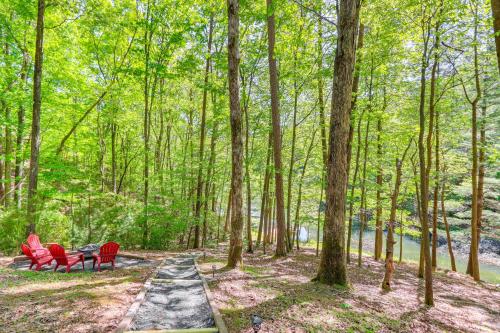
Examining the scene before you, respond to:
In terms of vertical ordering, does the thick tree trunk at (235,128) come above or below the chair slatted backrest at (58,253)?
above

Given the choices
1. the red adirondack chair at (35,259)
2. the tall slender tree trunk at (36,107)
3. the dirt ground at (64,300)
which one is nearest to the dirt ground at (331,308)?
the dirt ground at (64,300)

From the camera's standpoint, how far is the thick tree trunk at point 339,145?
6.48 meters

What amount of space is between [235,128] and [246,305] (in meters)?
4.57

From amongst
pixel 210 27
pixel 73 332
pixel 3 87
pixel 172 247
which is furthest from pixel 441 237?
pixel 3 87

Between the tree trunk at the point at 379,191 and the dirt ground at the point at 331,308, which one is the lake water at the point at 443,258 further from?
the dirt ground at the point at 331,308

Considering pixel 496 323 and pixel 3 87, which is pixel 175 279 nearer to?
pixel 496 323

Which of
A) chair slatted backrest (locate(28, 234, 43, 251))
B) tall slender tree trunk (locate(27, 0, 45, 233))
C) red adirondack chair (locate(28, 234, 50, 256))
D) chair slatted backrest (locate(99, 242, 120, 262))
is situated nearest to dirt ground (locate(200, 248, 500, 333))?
chair slatted backrest (locate(99, 242, 120, 262))

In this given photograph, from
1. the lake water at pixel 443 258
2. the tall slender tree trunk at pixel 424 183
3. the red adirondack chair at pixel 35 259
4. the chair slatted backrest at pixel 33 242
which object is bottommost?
the lake water at pixel 443 258

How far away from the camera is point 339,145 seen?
21.4 ft

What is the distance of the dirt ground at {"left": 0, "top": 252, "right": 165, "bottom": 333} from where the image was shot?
3922 mm

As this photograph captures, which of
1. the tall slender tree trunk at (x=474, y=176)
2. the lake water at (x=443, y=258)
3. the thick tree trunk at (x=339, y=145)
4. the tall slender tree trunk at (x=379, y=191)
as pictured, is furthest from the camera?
the lake water at (x=443, y=258)

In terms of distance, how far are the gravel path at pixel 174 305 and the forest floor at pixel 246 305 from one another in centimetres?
29

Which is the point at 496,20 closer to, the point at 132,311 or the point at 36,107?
the point at 132,311

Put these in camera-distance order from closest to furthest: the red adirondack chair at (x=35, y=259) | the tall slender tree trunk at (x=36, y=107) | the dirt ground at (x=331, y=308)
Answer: the dirt ground at (x=331, y=308), the red adirondack chair at (x=35, y=259), the tall slender tree trunk at (x=36, y=107)
